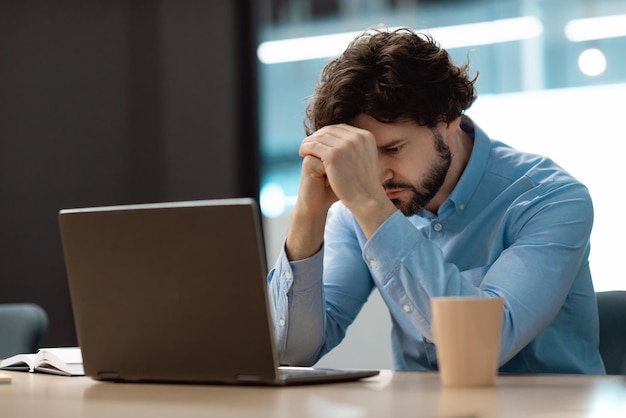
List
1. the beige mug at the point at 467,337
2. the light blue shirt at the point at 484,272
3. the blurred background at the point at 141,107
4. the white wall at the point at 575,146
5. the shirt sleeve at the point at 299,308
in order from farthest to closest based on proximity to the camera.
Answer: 1. the blurred background at the point at 141,107
2. the white wall at the point at 575,146
3. the shirt sleeve at the point at 299,308
4. the light blue shirt at the point at 484,272
5. the beige mug at the point at 467,337

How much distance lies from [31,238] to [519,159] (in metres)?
2.46

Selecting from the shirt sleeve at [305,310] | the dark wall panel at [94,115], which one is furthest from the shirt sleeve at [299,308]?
the dark wall panel at [94,115]

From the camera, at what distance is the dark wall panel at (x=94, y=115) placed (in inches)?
145

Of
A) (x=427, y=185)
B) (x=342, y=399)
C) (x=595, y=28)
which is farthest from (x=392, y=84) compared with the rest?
(x=595, y=28)

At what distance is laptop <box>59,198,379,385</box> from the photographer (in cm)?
118

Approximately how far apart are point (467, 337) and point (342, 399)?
0.17m

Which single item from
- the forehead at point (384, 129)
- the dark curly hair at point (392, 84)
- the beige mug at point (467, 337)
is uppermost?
the dark curly hair at point (392, 84)

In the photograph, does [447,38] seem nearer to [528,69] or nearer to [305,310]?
[528,69]

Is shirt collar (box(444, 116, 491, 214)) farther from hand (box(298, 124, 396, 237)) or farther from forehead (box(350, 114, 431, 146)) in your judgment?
hand (box(298, 124, 396, 237))

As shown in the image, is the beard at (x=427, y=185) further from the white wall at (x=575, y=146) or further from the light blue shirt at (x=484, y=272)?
the white wall at (x=575, y=146)

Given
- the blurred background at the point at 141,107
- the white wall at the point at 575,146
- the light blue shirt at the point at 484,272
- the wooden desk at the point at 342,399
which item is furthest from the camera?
the blurred background at the point at 141,107

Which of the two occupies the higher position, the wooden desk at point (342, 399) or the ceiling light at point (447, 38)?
the ceiling light at point (447, 38)

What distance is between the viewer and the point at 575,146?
3.16 m

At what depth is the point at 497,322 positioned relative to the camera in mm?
1125
